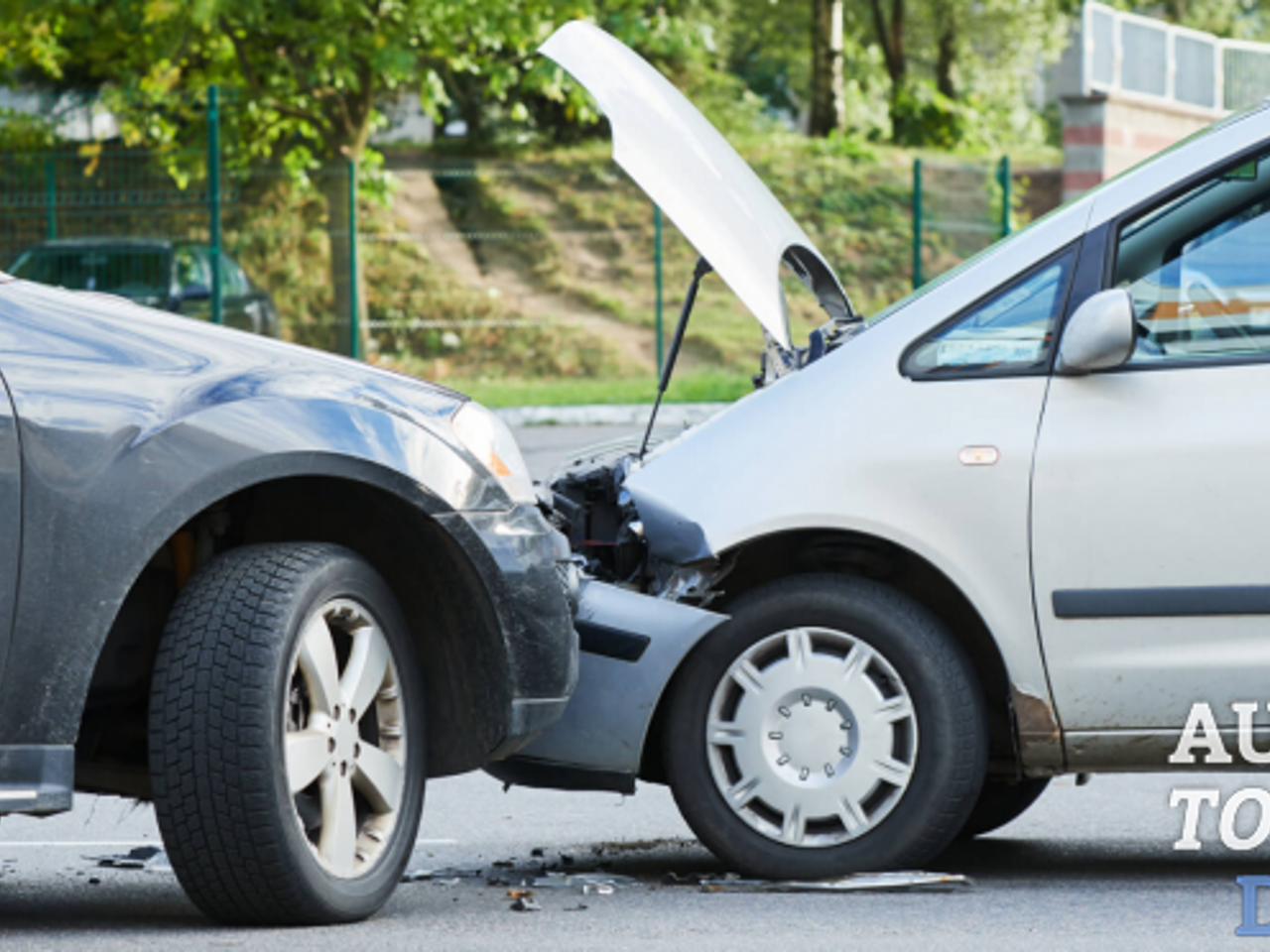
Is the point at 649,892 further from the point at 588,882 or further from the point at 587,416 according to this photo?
the point at 587,416

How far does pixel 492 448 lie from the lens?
14.9 ft

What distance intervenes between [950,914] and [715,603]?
93 centimetres

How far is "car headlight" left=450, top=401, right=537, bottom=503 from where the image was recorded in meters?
4.48

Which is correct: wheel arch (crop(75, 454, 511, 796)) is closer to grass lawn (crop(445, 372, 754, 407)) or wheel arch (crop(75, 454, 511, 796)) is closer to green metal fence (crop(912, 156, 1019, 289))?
grass lawn (crop(445, 372, 754, 407))

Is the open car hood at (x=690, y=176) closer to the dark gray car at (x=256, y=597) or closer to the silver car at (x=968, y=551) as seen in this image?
the silver car at (x=968, y=551)

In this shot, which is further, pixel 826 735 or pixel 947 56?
pixel 947 56

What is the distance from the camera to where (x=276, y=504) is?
14.8 ft

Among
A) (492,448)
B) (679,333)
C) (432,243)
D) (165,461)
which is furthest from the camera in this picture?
(432,243)

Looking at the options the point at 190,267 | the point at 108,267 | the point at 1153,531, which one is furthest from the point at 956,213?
the point at 1153,531

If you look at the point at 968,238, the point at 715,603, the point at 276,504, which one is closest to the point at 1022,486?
the point at 715,603

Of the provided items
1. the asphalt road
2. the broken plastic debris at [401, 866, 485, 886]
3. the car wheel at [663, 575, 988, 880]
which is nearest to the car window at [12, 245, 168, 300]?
the asphalt road

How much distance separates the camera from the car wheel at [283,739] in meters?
3.93

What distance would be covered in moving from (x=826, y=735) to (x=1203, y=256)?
1.43 m

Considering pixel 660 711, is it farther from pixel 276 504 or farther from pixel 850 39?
pixel 850 39
